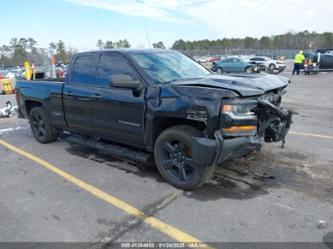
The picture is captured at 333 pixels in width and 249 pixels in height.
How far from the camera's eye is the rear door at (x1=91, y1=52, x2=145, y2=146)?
4.41 meters

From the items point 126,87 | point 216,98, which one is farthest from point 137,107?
point 216,98

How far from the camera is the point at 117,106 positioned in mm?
4648

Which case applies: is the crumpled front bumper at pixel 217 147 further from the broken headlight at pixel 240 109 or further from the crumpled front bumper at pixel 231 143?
the broken headlight at pixel 240 109

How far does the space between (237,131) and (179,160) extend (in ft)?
2.93

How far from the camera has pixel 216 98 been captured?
353 cm

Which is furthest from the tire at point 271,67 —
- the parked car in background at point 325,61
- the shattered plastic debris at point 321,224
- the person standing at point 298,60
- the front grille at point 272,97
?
the shattered plastic debris at point 321,224

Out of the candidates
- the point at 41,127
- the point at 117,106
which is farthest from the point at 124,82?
the point at 41,127

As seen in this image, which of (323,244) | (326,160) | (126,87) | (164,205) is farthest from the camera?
(326,160)

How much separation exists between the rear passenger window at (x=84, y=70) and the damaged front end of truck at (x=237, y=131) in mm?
2334

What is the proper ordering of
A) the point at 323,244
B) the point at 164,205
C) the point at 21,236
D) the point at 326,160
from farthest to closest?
1. the point at 326,160
2. the point at 164,205
3. the point at 21,236
4. the point at 323,244

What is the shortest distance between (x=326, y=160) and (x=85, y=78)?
4154 mm

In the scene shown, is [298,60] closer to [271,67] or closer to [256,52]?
[271,67]

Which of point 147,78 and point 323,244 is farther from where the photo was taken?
point 147,78

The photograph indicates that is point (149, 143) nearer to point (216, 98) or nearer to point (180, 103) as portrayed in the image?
point (180, 103)
